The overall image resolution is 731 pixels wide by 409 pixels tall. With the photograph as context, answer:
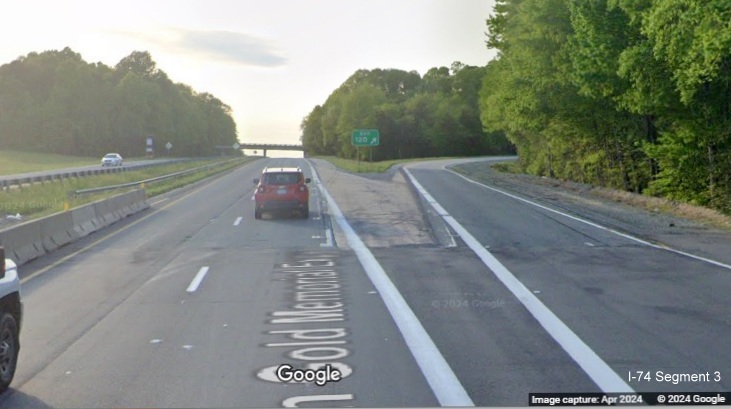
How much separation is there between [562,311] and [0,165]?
88595 millimetres

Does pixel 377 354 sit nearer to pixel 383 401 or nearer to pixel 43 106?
pixel 383 401

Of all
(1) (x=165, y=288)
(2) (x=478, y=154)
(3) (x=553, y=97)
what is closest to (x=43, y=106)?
(2) (x=478, y=154)

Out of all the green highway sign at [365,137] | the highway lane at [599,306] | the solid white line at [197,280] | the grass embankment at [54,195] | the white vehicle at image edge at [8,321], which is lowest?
the grass embankment at [54,195]

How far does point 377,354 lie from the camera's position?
9.29m

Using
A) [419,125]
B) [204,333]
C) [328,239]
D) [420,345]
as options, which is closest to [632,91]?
[328,239]

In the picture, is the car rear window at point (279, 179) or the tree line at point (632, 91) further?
the car rear window at point (279, 179)

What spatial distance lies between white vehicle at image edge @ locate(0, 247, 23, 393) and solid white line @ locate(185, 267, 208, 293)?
5441 mm

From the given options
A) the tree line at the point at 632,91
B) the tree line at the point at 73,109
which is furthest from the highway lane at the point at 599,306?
the tree line at the point at 73,109

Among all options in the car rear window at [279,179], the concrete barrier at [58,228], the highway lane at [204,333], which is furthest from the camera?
the car rear window at [279,179]

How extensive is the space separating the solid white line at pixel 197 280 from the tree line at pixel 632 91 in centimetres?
1283

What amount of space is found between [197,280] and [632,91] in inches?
753

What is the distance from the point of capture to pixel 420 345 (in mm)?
9633

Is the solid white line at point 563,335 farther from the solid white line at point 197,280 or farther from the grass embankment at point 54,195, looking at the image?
the grass embankment at point 54,195

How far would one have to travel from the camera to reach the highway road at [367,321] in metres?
7.96
